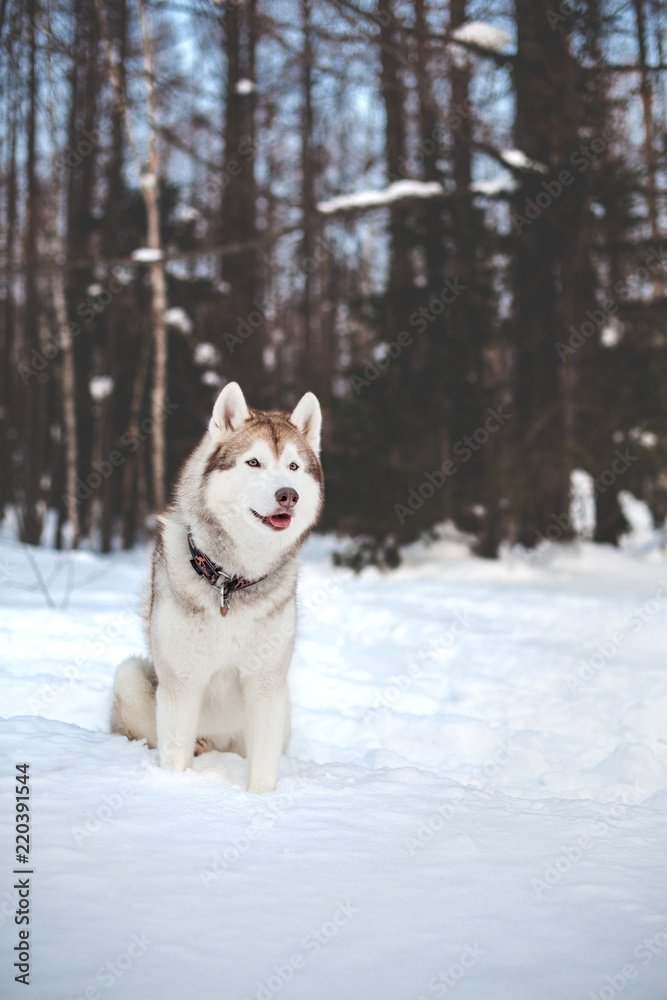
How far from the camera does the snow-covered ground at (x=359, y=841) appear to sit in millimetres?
1637

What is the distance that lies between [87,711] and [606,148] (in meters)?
9.17

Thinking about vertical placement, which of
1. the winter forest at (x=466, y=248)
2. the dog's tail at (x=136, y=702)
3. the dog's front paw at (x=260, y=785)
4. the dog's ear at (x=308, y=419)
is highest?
the winter forest at (x=466, y=248)

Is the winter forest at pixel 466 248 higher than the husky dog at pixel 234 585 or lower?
higher

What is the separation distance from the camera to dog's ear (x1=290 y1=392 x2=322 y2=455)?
3.22 metres

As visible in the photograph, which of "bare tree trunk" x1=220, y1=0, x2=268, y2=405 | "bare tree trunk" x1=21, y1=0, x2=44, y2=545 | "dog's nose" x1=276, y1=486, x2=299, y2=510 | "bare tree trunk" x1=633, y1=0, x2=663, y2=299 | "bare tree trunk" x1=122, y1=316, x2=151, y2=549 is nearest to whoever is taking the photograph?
"dog's nose" x1=276, y1=486, x2=299, y2=510

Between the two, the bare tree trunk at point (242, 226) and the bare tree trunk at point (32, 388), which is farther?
the bare tree trunk at point (242, 226)

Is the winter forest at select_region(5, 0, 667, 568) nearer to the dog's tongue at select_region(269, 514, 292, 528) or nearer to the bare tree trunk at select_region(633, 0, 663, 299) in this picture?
the bare tree trunk at select_region(633, 0, 663, 299)

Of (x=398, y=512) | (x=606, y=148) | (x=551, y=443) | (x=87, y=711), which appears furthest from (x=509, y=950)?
(x=606, y=148)

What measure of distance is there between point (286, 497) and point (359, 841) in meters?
1.25

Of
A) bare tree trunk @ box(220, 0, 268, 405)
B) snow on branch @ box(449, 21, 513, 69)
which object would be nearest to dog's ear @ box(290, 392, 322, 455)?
snow on branch @ box(449, 21, 513, 69)

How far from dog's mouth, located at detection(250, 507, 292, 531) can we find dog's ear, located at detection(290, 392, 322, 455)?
1.74 feet

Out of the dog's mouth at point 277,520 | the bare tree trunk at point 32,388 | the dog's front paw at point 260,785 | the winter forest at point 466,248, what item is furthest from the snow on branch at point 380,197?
the dog's front paw at point 260,785

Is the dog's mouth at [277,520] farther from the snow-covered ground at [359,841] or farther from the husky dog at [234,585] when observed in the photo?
the snow-covered ground at [359,841]

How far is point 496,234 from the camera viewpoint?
10055 mm
